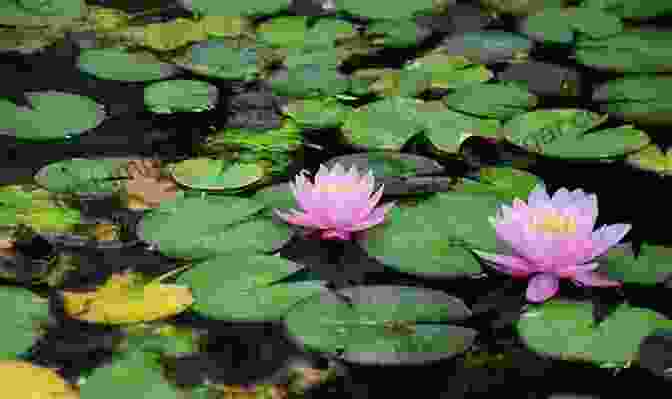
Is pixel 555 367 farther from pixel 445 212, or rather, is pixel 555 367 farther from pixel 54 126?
pixel 54 126

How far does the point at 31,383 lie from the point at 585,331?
95 centimetres

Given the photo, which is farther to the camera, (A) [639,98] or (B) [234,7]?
(B) [234,7]

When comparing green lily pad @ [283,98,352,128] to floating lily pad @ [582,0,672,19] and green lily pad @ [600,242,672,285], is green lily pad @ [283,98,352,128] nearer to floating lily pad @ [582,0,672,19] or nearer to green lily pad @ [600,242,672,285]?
green lily pad @ [600,242,672,285]

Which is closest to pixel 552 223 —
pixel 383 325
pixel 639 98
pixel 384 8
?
pixel 383 325

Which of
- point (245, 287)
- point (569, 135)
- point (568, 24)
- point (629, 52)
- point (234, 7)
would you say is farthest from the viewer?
point (234, 7)

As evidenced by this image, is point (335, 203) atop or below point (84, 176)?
atop

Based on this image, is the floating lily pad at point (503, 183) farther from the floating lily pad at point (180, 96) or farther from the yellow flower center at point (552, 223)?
the floating lily pad at point (180, 96)

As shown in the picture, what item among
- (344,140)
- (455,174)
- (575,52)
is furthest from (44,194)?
(575,52)

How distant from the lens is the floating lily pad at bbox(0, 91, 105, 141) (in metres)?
2.63

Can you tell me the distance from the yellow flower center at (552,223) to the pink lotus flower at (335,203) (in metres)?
0.33

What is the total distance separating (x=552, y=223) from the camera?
2.00m

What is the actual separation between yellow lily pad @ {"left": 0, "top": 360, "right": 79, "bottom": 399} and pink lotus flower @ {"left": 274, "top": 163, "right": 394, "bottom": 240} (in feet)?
2.06

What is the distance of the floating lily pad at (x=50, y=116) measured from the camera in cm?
263

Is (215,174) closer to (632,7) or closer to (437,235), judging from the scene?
(437,235)
